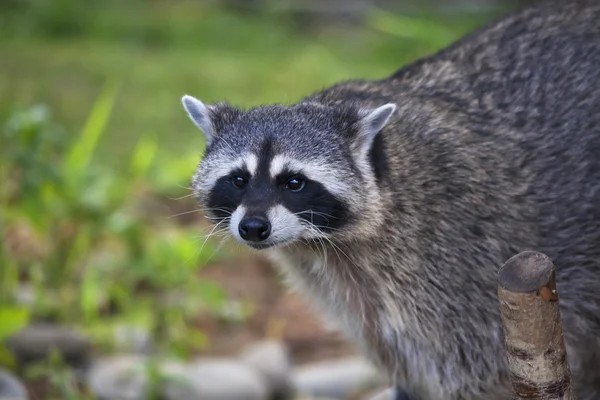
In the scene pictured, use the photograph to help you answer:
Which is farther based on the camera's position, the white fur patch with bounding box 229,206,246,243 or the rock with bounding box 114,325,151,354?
the rock with bounding box 114,325,151,354

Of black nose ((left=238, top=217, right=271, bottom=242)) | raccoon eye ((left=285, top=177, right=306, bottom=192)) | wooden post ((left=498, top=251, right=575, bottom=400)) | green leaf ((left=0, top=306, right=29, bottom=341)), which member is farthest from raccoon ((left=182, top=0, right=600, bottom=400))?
green leaf ((left=0, top=306, right=29, bottom=341))

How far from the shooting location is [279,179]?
3.99m

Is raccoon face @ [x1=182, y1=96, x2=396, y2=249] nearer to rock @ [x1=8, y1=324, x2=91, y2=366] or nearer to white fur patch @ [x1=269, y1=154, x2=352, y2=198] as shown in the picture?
white fur patch @ [x1=269, y1=154, x2=352, y2=198]

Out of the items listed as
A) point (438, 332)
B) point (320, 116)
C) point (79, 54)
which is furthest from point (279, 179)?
point (79, 54)

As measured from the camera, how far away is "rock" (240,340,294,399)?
234 inches

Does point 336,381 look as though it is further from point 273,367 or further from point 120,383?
Answer: point 120,383

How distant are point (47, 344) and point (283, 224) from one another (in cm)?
242

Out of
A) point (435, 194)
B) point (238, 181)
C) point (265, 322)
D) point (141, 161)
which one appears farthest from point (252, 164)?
point (265, 322)

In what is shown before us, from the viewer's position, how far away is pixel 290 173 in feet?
13.1

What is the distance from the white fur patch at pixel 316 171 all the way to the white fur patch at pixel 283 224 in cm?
15

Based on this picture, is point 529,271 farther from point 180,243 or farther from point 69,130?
point 69,130

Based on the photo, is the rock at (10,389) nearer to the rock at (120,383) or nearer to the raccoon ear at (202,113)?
the rock at (120,383)

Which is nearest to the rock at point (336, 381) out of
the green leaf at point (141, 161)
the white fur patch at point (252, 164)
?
the green leaf at point (141, 161)

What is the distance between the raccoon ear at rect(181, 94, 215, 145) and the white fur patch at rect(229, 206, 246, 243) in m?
0.52
